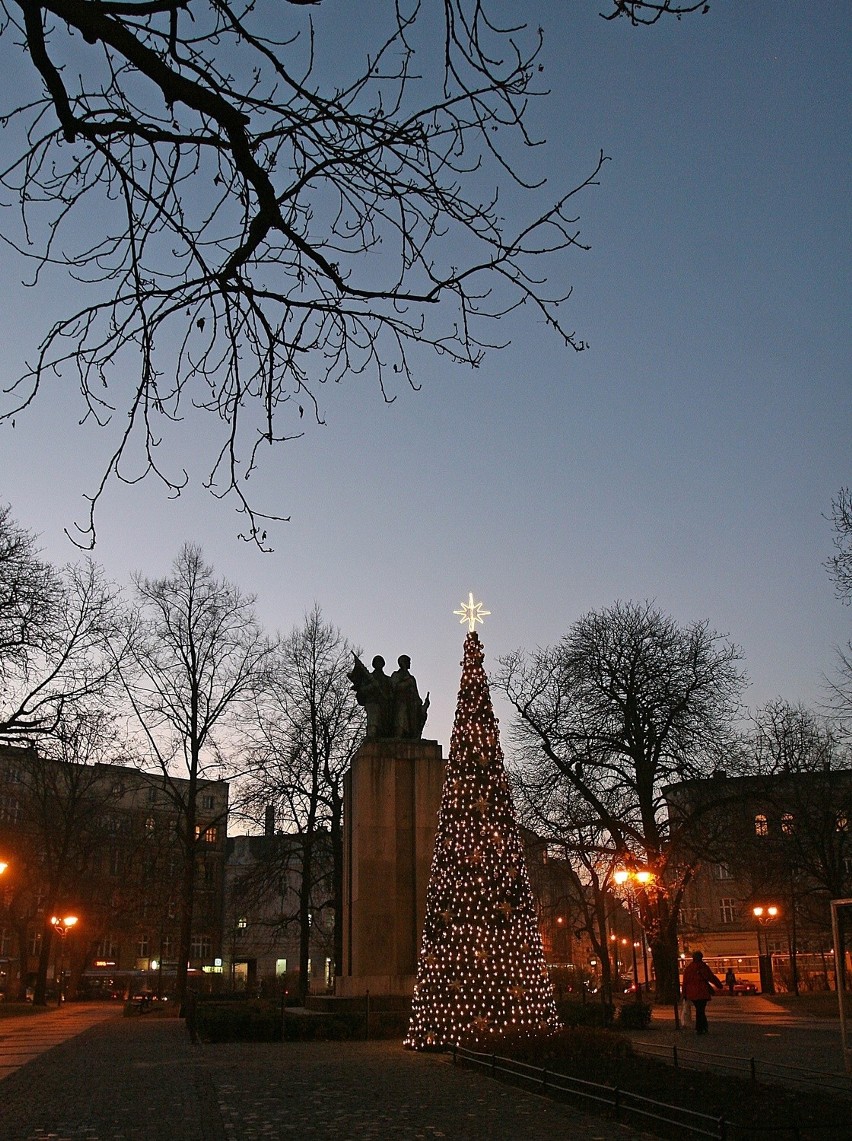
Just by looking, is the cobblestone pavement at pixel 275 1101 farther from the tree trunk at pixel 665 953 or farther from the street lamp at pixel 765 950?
the street lamp at pixel 765 950

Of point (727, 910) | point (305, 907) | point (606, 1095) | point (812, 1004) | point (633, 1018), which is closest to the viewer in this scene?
A: point (606, 1095)

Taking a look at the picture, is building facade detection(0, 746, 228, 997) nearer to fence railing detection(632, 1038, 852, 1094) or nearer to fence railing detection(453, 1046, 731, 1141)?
fence railing detection(453, 1046, 731, 1141)

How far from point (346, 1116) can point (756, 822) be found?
2573 centimetres


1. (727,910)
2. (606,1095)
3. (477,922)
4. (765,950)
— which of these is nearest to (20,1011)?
(477,922)

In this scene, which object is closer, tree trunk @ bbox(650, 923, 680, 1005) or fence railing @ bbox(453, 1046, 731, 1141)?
fence railing @ bbox(453, 1046, 731, 1141)

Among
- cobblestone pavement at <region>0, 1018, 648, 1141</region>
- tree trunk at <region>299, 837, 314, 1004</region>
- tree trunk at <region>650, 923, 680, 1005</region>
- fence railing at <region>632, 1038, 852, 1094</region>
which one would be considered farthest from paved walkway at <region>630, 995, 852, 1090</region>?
tree trunk at <region>299, 837, 314, 1004</region>

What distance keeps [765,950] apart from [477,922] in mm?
50988

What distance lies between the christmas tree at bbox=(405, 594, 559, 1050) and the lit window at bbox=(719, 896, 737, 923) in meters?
52.0

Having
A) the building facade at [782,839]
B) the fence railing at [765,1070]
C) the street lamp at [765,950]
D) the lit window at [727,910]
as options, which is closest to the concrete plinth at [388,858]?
the fence railing at [765,1070]

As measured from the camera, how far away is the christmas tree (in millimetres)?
17609

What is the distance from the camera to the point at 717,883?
66.9 m

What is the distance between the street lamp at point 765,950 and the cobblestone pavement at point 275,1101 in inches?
1002

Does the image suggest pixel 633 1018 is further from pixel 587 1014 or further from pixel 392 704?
pixel 392 704

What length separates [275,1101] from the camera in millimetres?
11867
